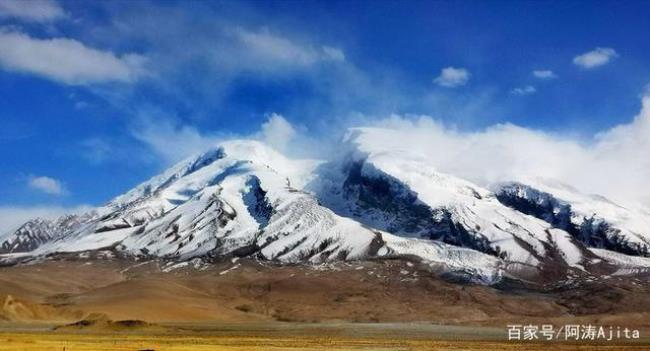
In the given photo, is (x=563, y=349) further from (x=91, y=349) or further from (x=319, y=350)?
(x=91, y=349)

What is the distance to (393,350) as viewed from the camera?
93.2 metres

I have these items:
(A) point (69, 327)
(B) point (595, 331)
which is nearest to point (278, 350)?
(A) point (69, 327)

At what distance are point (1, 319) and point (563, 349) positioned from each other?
155946mm

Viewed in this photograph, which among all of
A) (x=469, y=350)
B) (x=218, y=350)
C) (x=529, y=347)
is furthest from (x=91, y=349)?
(x=529, y=347)

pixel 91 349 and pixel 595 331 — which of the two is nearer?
pixel 91 349

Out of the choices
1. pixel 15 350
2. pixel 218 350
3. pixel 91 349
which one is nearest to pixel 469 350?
pixel 218 350

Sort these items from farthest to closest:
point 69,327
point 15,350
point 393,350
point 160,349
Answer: point 69,327
point 393,350
point 160,349
point 15,350

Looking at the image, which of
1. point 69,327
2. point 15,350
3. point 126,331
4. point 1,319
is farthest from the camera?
point 1,319

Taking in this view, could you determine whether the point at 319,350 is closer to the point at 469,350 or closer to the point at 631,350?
the point at 469,350

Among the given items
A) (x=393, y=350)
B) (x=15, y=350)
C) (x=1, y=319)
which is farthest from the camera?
(x=1, y=319)

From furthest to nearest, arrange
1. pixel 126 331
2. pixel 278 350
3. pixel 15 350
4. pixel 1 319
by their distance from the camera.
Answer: pixel 1 319 < pixel 126 331 < pixel 278 350 < pixel 15 350

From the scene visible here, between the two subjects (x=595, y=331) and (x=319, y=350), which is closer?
(x=319, y=350)

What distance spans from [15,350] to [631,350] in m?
74.7

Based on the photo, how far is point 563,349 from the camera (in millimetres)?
95000
